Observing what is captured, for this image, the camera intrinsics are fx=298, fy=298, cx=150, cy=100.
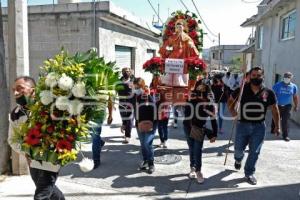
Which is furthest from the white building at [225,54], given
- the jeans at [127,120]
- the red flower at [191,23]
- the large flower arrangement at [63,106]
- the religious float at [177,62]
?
the large flower arrangement at [63,106]

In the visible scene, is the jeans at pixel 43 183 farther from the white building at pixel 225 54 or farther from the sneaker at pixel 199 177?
the white building at pixel 225 54

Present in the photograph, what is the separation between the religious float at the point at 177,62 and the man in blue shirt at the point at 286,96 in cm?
285

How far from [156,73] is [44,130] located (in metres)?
2.94

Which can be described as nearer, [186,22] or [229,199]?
[229,199]

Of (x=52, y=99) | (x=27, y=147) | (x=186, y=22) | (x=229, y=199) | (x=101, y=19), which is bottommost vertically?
(x=229, y=199)

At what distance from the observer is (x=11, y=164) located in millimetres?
4918

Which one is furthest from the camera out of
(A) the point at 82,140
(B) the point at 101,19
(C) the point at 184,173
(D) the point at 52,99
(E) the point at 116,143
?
(B) the point at 101,19

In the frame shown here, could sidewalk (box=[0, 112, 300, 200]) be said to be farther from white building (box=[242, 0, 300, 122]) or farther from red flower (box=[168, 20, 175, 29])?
white building (box=[242, 0, 300, 122])

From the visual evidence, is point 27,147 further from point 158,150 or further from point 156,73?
point 158,150

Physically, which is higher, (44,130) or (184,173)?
(44,130)

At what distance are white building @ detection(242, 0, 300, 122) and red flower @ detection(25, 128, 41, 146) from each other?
9.20m

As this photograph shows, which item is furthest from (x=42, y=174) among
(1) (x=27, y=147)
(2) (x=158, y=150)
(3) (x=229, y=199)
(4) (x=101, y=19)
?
(4) (x=101, y=19)

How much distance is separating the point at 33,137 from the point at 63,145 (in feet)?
0.95

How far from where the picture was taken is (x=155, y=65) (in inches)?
212
